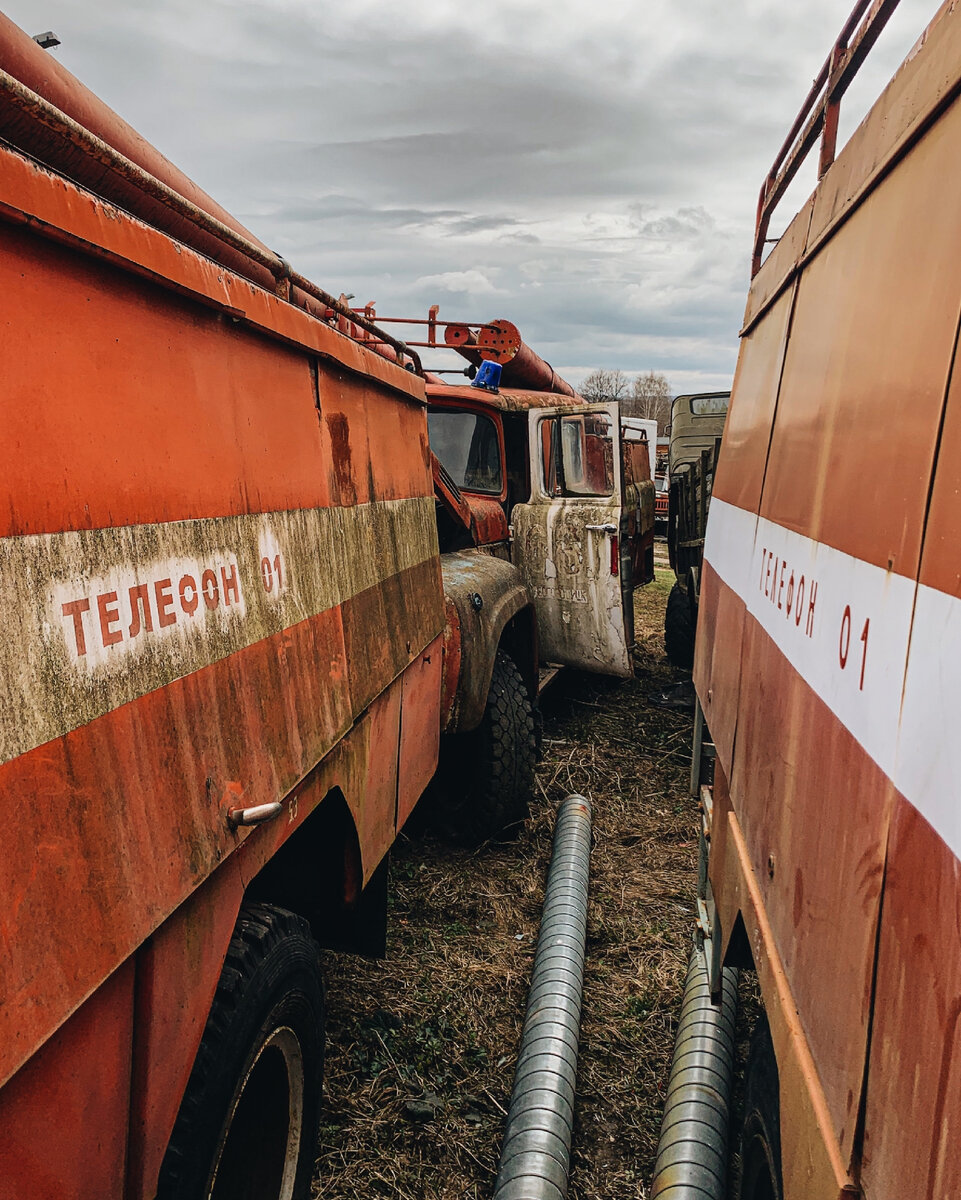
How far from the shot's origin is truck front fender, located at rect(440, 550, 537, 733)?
3891 millimetres

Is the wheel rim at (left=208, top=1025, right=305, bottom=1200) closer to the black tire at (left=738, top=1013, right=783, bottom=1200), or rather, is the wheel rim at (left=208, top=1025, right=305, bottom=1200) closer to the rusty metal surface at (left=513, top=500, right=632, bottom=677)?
the black tire at (left=738, top=1013, right=783, bottom=1200)

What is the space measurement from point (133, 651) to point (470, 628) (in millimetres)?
2845

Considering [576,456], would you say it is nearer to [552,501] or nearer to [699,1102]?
[552,501]

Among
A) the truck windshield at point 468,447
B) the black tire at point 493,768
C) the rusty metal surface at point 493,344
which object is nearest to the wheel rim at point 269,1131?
the black tire at point 493,768

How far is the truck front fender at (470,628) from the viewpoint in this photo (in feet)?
12.8

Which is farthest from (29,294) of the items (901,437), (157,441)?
(901,437)

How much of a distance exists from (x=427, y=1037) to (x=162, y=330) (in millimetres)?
2575

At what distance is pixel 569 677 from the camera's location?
7.47m

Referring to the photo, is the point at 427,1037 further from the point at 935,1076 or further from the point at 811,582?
the point at 935,1076

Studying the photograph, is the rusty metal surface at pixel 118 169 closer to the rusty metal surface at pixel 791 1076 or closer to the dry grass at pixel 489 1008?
the rusty metal surface at pixel 791 1076

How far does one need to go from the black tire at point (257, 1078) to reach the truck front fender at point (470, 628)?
5.95ft

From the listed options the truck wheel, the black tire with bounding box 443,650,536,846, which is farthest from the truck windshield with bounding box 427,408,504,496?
the truck wheel

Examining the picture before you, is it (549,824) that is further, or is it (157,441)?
(549,824)

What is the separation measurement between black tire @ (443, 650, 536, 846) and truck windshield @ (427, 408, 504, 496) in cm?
187
